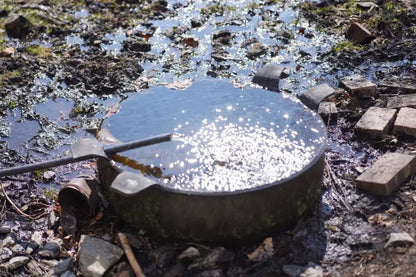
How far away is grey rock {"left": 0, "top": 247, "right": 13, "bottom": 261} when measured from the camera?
3.38 m

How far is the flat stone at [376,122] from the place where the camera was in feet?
13.9

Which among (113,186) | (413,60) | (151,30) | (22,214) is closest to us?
A: (113,186)

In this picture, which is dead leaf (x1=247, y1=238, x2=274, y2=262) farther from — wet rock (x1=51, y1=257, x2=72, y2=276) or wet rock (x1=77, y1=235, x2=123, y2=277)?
wet rock (x1=51, y1=257, x2=72, y2=276)

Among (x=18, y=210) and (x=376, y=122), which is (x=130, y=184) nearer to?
(x=18, y=210)

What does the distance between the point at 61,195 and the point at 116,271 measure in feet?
2.38

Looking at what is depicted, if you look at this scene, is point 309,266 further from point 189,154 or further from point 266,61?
point 266,61

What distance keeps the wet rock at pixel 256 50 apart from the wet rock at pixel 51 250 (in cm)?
293

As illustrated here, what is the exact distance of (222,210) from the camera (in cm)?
313

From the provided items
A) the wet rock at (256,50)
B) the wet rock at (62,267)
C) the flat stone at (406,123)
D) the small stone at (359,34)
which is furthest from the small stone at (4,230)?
the small stone at (359,34)

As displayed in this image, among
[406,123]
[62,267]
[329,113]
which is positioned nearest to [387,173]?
[406,123]

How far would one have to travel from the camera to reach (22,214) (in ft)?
12.3

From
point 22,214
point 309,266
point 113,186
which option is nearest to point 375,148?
point 309,266

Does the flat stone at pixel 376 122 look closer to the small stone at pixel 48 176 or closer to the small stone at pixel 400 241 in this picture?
the small stone at pixel 400 241

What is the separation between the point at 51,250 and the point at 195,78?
2361mm
